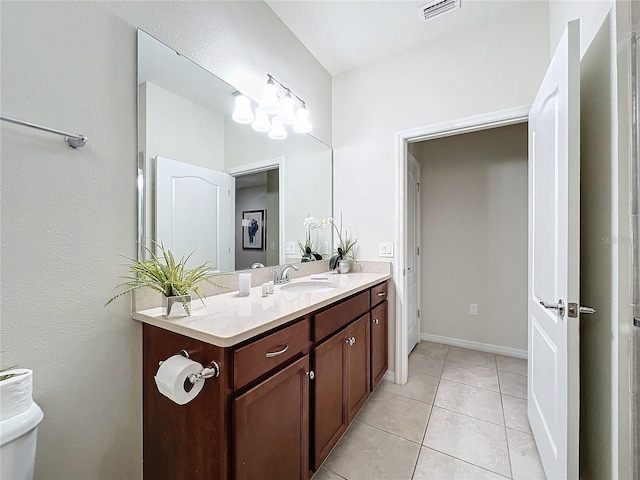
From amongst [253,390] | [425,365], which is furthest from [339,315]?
[425,365]

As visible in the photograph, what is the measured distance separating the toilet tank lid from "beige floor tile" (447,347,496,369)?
282cm

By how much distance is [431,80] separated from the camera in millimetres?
2066

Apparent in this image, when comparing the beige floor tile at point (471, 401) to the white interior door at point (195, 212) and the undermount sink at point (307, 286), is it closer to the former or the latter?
the undermount sink at point (307, 286)

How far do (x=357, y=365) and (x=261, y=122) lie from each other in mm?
1625

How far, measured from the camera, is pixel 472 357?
2.62m

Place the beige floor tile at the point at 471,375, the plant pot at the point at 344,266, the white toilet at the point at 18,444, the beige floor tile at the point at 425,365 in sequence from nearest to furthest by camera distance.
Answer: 1. the white toilet at the point at 18,444
2. the beige floor tile at the point at 471,375
3. the plant pot at the point at 344,266
4. the beige floor tile at the point at 425,365

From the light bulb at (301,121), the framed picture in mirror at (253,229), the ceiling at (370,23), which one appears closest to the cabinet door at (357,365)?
the framed picture in mirror at (253,229)

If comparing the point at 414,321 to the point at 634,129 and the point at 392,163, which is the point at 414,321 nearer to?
the point at 392,163

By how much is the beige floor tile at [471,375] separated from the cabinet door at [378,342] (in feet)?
2.09

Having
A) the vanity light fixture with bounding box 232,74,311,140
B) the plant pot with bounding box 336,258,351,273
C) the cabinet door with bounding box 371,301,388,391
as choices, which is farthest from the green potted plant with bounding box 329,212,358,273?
the vanity light fixture with bounding box 232,74,311,140

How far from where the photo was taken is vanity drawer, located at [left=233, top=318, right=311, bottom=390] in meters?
0.86

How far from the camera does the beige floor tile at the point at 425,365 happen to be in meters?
2.34

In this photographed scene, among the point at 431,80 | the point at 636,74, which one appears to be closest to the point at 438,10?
the point at 431,80

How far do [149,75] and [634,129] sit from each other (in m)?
1.76
